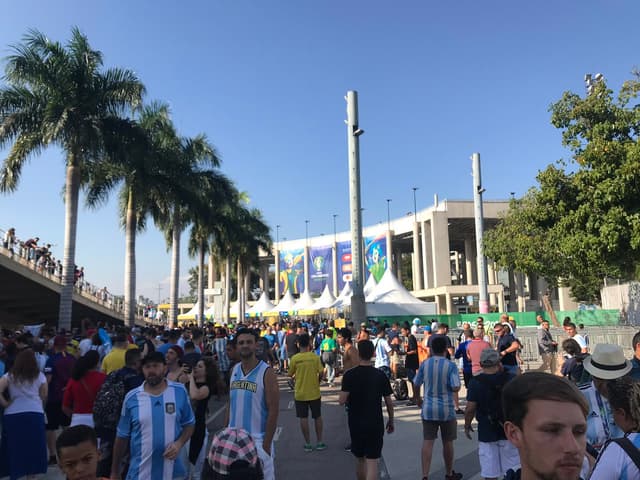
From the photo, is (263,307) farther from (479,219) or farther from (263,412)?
(263,412)

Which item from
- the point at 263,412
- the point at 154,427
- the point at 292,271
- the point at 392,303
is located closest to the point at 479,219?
the point at 392,303

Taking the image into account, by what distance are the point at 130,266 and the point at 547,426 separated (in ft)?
86.0

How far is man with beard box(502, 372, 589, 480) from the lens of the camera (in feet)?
5.37

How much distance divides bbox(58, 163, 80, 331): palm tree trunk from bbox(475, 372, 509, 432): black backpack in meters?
19.3

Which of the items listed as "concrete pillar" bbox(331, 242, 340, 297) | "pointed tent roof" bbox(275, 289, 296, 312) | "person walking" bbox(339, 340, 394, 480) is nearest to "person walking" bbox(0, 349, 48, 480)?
"person walking" bbox(339, 340, 394, 480)

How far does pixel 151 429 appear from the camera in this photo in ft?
13.3

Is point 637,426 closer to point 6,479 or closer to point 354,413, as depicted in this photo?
point 354,413

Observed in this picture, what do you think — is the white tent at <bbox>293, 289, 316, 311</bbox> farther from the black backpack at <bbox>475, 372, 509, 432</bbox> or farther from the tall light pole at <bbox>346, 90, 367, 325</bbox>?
the black backpack at <bbox>475, 372, 509, 432</bbox>

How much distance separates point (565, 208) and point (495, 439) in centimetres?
1596

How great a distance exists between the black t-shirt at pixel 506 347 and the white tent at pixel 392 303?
15.6 meters

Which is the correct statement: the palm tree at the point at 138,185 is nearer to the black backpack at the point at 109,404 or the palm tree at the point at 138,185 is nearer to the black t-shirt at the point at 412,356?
the black t-shirt at the point at 412,356

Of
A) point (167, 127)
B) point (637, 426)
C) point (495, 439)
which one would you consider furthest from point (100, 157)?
point (637, 426)

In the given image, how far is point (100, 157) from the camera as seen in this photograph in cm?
2247

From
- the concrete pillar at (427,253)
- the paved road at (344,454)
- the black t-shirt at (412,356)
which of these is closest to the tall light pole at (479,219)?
the black t-shirt at (412,356)
